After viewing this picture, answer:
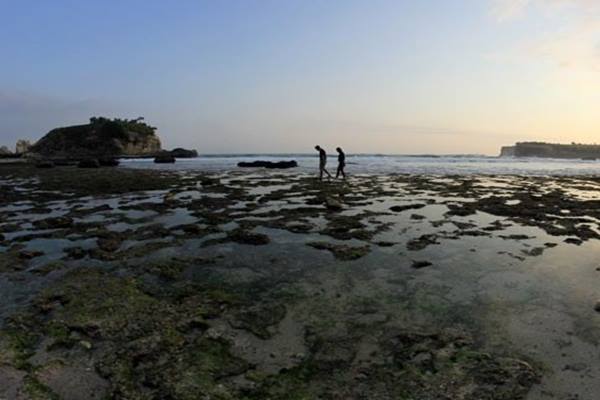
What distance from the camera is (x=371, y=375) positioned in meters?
6.14

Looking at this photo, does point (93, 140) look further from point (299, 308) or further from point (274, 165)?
point (299, 308)

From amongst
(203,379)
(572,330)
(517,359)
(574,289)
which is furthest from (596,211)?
(203,379)

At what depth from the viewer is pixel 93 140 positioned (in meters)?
101

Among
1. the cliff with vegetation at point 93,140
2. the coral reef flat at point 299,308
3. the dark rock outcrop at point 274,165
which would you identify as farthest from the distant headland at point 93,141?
the coral reef flat at point 299,308

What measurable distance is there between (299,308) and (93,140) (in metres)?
104

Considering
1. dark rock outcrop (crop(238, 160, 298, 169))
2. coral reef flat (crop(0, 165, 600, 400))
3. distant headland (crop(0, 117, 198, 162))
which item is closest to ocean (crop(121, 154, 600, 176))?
dark rock outcrop (crop(238, 160, 298, 169))

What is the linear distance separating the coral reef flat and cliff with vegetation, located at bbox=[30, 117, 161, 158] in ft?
294

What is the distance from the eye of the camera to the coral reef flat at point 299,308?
19.7ft

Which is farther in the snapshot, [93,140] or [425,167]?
[93,140]

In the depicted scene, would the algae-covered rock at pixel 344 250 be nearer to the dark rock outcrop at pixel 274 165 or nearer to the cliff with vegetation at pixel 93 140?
the dark rock outcrop at pixel 274 165

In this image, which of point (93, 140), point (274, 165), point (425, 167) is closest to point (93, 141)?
point (93, 140)

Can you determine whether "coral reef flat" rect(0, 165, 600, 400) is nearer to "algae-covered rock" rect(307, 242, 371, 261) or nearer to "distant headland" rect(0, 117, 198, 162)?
"algae-covered rock" rect(307, 242, 371, 261)

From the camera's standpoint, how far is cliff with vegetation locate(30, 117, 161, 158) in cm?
9944

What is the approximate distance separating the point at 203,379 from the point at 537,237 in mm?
12376
